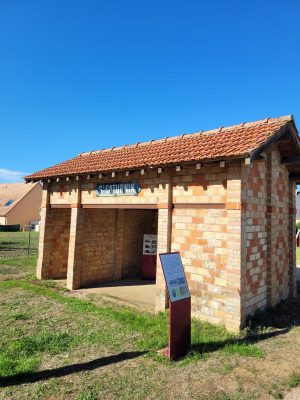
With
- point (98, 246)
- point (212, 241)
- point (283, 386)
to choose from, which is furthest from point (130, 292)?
point (283, 386)

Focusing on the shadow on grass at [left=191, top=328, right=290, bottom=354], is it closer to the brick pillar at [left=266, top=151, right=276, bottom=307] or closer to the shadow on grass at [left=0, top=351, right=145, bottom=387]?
the shadow on grass at [left=0, top=351, right=145, bottom=387]

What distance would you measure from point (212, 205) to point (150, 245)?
251 inches

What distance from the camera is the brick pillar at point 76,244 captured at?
11.1m

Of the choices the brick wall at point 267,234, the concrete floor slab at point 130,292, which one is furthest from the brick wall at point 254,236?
the concrete floor slab at point 130,292

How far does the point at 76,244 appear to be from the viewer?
11.2 metres

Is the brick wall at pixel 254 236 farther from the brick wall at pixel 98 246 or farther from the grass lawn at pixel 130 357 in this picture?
the brick wall at pixel 98 246

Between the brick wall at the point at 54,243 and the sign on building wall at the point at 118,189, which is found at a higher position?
the sign on building wall at the point at 118,189

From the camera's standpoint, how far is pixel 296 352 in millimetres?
6035

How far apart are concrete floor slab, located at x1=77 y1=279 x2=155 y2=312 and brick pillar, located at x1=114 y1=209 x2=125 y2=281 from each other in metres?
0.44

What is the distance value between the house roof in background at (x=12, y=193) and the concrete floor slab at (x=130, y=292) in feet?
111

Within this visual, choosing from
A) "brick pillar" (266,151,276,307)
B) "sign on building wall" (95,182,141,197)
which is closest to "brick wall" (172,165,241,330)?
"sign on building wall" (95,182,141,197)

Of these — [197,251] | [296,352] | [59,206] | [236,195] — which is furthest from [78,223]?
[296,352]

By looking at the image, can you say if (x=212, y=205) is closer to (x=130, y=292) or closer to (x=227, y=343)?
(x=227, y=343)

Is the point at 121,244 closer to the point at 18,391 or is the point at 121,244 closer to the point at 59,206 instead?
the point at 59,206
